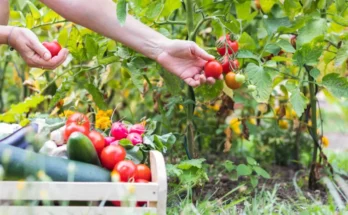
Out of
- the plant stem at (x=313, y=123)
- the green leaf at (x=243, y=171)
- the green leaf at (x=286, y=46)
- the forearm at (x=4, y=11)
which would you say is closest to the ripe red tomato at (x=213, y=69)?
the green leaf at (x=286, y=46)

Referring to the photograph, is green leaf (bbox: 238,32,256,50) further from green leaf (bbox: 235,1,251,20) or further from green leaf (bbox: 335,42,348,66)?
green leaf (bbox: 335,42,348,66)

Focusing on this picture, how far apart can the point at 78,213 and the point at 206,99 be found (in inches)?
38.9

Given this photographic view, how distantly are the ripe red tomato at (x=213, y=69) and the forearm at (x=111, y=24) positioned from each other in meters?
0.19

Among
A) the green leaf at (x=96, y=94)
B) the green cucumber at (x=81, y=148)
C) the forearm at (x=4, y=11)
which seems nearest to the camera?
the green cucumber at (x=81, y=148)

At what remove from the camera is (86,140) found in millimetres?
2064

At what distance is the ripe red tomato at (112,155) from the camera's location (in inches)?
83.7

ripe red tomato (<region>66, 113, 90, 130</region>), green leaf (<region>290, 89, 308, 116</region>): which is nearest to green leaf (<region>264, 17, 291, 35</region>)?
green leaf (<region>290, 89, 308, 116</region>)

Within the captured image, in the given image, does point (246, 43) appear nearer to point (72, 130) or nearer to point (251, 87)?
point (251, 87)

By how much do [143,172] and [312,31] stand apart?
837mm

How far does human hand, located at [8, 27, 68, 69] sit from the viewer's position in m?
2.23

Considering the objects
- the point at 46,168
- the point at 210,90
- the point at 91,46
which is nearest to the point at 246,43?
the point at 210,90

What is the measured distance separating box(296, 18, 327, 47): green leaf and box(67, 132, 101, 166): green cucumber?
2.86 feet

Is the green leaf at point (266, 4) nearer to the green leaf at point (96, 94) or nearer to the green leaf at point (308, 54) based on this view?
the green leaf at point (308, 54)

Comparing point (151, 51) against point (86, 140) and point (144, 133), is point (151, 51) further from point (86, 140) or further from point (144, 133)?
point (86, 140)
